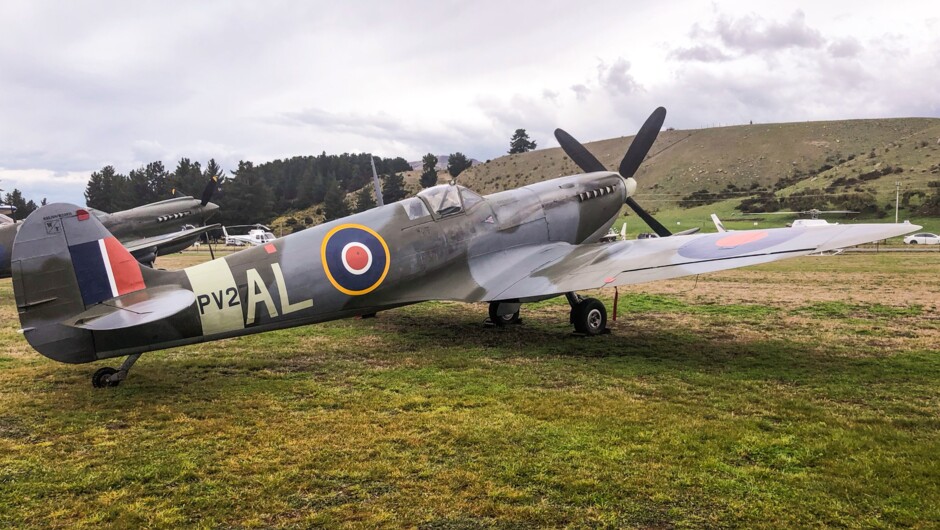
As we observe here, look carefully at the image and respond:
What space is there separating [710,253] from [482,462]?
15.3 ft

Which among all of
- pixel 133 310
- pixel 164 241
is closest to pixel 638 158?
pixel 133 310

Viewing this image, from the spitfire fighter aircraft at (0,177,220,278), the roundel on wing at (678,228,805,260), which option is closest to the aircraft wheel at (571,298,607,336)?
the roundel on wing at (678,228,805,260)

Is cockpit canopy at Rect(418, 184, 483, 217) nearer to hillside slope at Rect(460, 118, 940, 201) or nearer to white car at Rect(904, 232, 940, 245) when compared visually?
white car at Rect(904, 232, 940, 245)

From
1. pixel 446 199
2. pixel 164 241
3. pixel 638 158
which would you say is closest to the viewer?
pixel 446 199

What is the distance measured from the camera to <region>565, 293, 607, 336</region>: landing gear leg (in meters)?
8.28

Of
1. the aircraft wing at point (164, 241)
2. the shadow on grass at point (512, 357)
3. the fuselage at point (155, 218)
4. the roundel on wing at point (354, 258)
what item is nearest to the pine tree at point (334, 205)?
A: the fuselage at point (155, 218)

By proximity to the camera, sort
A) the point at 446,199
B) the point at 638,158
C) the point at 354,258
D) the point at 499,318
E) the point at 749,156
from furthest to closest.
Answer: the point at 749,156 < the point at 638,158 < the point at 499,318 < the point at 446,199 < the point at 354,258

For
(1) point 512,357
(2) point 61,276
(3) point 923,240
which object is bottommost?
(3) point 923,240

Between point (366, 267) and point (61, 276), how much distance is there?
3074mm

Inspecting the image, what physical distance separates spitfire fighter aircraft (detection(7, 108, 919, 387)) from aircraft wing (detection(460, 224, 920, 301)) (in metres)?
0.02

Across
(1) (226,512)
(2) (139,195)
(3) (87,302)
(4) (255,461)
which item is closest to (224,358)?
(3) (87,302)

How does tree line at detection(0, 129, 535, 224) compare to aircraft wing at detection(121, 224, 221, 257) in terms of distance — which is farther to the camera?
tree line at detection(0, 129, 535, 224)

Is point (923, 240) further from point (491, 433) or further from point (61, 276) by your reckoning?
point (61, 276)

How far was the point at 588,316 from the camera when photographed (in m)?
8.30
